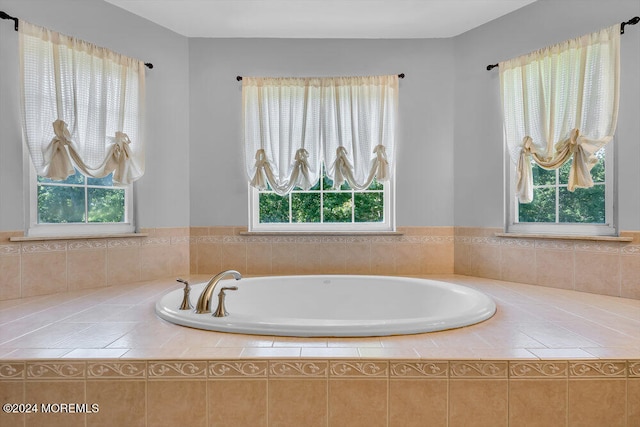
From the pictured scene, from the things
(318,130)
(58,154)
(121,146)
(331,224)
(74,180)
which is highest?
(318,130)

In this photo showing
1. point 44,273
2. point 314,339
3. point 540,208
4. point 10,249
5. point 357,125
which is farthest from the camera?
point 357,125

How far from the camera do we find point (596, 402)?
1.23 meters

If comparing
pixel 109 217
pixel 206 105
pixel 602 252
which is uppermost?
pixel 206 105

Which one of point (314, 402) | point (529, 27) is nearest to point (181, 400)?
point (314, 402)

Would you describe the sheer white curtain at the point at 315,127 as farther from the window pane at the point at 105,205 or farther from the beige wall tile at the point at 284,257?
the window pane at the point at 105,205

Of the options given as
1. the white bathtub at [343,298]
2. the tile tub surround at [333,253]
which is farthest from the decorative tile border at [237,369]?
the tile tub surround at [333,253]

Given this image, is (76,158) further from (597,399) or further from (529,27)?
(529,27)

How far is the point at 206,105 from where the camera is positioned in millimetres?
2930

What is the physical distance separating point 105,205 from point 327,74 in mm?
2002

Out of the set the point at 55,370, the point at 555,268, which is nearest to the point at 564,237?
the point at 555,268

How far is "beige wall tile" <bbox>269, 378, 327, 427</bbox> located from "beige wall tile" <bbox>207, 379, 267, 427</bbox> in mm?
35

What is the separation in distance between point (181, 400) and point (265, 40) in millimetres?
2676

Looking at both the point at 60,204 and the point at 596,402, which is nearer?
the point at 596,402

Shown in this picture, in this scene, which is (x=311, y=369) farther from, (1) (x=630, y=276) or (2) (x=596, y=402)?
(1) (x=630, y=276)
